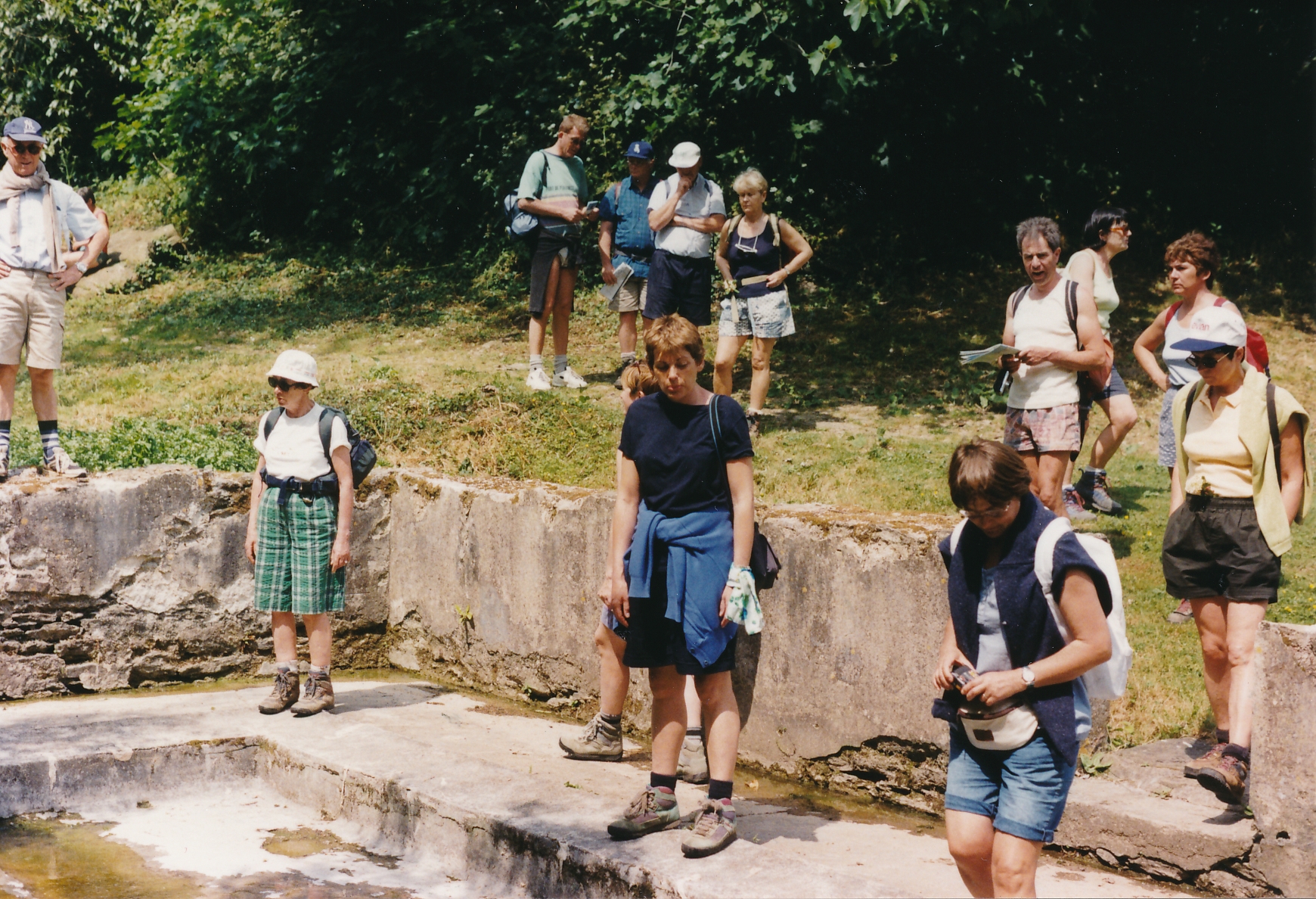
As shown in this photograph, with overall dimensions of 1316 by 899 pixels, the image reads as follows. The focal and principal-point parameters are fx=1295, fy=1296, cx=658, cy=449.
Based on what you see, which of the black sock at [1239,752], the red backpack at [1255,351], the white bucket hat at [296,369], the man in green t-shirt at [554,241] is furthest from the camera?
the man in green t-shirt at [554,241]

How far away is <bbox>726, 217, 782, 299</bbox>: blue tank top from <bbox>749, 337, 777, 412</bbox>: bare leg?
0.32 metres

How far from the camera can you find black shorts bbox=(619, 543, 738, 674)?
14.8 ft

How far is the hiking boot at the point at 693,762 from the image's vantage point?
209 inches

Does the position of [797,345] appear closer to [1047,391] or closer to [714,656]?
[1047,391]

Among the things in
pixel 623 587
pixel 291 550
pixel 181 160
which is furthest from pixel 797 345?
pixel 181 160

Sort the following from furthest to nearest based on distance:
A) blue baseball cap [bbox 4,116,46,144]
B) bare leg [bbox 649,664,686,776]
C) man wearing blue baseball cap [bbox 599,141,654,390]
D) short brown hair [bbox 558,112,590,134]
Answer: short brown hair [bbox 558,112,590,134]
man wearing blue baseball cap [bbox 599,141,654,390]
blue baseball cap [bbox 4,116,46,144]
bare leg [bbox 649,664,686,776]

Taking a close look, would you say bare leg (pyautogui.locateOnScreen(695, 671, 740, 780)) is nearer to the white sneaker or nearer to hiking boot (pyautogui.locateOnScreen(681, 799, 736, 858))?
hiking boot (pyautogui.locateOnScreen(681, 799, 736, 858))

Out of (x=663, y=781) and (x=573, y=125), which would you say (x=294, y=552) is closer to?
(x=663, y=781)

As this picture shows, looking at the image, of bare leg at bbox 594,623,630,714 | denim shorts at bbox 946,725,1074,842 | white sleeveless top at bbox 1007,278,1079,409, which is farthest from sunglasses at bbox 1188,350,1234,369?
bare leg at bbox 594,623,630,714

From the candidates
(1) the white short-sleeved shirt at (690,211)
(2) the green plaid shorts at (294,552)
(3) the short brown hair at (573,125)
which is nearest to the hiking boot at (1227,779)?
(2) the green plaid shorts at (294,552)

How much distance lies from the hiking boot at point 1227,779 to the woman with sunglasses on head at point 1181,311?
1068mm

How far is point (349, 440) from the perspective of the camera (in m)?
6.27

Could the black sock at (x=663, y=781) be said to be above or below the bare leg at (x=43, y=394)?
below

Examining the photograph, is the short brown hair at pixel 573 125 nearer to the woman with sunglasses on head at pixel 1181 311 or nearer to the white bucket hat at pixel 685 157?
the white bucket hat at pixel 685 157
